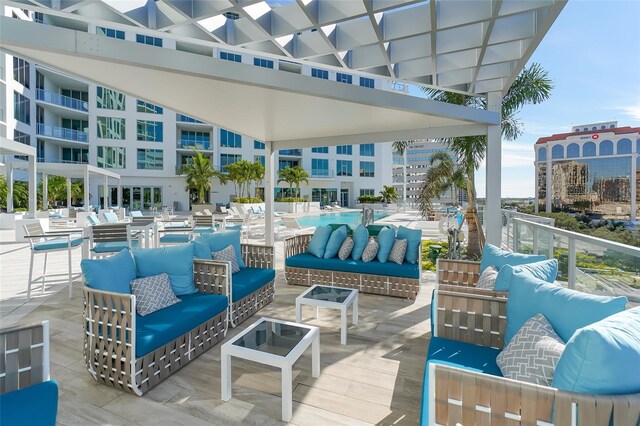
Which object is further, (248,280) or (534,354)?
(248,280)

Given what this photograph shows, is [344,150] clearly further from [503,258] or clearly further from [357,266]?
[503,258]

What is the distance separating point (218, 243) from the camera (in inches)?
152

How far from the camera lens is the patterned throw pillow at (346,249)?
4742mm

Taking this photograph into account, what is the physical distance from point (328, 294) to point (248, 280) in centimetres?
93

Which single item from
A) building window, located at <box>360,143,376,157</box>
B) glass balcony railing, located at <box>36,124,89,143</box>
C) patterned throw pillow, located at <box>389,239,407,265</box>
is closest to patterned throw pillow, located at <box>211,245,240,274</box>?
patterned throw pillow, located at <box>389,239,407,265</box>

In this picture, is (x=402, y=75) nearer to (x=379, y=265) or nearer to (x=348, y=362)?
(x=379, y=265)

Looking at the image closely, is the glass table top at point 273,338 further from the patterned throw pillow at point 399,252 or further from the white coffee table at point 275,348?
the patterned throw pillow at point 399,252

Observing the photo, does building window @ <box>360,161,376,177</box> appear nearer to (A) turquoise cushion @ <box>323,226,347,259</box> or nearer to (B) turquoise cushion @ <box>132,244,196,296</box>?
(A) turquoise cushion @ <box>323,226,347,259</box>

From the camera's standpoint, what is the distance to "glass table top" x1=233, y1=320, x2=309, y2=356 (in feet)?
7.35

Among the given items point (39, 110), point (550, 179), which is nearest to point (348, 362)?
point (39, 110)

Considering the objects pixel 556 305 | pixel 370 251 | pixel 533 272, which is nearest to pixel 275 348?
pixel 556 305

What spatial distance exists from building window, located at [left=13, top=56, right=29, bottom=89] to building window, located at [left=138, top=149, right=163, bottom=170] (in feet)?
24.5

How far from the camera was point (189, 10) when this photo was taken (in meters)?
3.65

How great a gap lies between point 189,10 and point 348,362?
4052 mm
